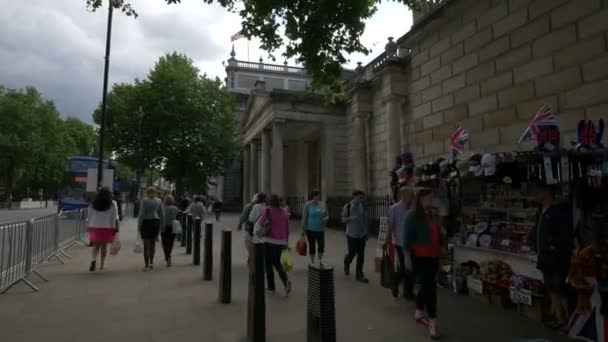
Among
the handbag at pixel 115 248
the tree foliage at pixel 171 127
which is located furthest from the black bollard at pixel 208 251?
the tree foliage at pixel 171 127

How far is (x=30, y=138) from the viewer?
44406 millimetres

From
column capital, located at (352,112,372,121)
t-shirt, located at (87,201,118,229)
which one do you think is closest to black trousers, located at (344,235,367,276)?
t-shirt, located at (87,201,118,229)

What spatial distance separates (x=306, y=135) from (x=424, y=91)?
21.0 meters

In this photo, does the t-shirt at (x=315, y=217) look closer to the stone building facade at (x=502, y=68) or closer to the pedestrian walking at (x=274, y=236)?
the pedestrian walking at (x=274, y=236)

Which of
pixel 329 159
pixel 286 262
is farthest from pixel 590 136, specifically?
pixel 329 159

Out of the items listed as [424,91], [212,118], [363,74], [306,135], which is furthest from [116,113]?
[424,91]

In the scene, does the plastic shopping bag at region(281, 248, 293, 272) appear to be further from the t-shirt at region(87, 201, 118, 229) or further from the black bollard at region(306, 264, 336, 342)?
the t-shirt at region(87, 201, 118, 229)

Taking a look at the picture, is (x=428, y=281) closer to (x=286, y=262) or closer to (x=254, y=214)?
(x=286, y=262)

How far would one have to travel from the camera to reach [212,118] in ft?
105

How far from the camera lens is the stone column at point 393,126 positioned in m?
15.4

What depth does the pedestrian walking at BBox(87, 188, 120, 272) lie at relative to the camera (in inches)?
327

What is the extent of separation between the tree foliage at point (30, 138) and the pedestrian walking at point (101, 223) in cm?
4306

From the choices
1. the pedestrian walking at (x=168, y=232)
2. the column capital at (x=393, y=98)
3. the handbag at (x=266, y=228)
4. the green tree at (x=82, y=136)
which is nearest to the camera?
the handbag at (x=266, y=228)

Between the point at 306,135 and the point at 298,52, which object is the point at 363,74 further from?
the point at 298,52
